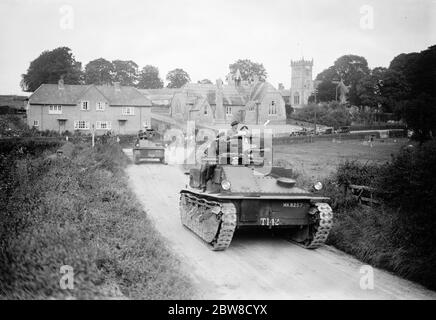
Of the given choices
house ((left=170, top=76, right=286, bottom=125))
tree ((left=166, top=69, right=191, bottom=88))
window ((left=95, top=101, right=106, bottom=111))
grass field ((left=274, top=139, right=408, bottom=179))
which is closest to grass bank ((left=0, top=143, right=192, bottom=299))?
grass field ((left=274, top=139, right=408, bottom=179))

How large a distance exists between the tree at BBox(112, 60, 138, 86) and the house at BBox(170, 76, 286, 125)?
3941cm

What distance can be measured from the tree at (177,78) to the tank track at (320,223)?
102296 mm

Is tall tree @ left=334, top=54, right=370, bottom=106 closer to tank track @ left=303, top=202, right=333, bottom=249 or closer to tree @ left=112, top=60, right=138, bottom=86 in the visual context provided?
tree @ left=112, top=60, right=138, bottom=86

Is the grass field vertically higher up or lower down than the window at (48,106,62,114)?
lower down

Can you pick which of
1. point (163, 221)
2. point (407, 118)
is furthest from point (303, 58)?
point (163, 221)

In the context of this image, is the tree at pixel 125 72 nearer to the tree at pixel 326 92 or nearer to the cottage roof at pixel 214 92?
the cottage roof at pixel 214 92

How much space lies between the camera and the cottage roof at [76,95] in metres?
52.3

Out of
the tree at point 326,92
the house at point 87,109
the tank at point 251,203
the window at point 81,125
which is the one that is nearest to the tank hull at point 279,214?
the tank at point 251,203

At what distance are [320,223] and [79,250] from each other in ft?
15.9

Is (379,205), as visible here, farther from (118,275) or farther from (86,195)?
(86,195)

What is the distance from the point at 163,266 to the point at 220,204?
2.16m

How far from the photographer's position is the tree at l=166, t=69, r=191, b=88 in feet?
357

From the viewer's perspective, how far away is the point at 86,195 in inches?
390
